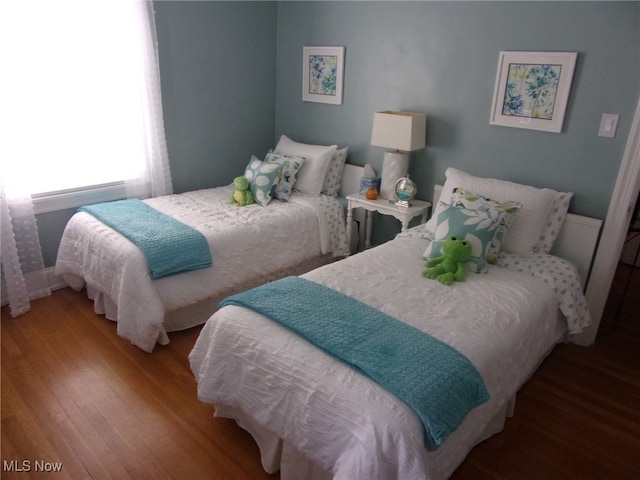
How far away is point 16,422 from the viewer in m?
2.01

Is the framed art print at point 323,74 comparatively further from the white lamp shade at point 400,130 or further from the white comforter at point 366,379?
the white comforter at point 366,379

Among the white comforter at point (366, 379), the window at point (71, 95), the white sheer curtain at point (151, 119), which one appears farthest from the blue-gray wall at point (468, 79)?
the window at point (71, 95)

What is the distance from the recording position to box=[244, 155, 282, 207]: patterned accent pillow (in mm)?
3240

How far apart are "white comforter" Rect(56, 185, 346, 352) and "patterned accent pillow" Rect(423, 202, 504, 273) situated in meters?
1.02

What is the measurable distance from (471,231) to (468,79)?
45.5 inches

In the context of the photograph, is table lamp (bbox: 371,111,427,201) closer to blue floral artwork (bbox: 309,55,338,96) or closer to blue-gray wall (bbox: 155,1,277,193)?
blue floral artwork (bbox: 309,55,338,96)

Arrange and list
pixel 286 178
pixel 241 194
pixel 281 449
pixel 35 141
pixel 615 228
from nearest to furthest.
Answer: pixel 281 449, pixel 615 228, pixel 35 141, pixel 241 194, pixel 286 178

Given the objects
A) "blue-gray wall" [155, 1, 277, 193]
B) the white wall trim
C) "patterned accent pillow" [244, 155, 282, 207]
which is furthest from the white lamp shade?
"blue-gray wall" [155, 1, 277, 193]

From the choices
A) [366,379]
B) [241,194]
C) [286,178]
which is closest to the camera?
[366,379]

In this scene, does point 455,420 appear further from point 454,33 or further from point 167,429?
point 454,33

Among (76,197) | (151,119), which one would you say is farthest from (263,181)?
(76,197)

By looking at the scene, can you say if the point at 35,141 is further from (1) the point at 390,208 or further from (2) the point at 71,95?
(1) the point at 390,208

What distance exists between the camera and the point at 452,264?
2.25 meters

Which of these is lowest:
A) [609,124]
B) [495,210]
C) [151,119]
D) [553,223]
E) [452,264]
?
[452,264]
